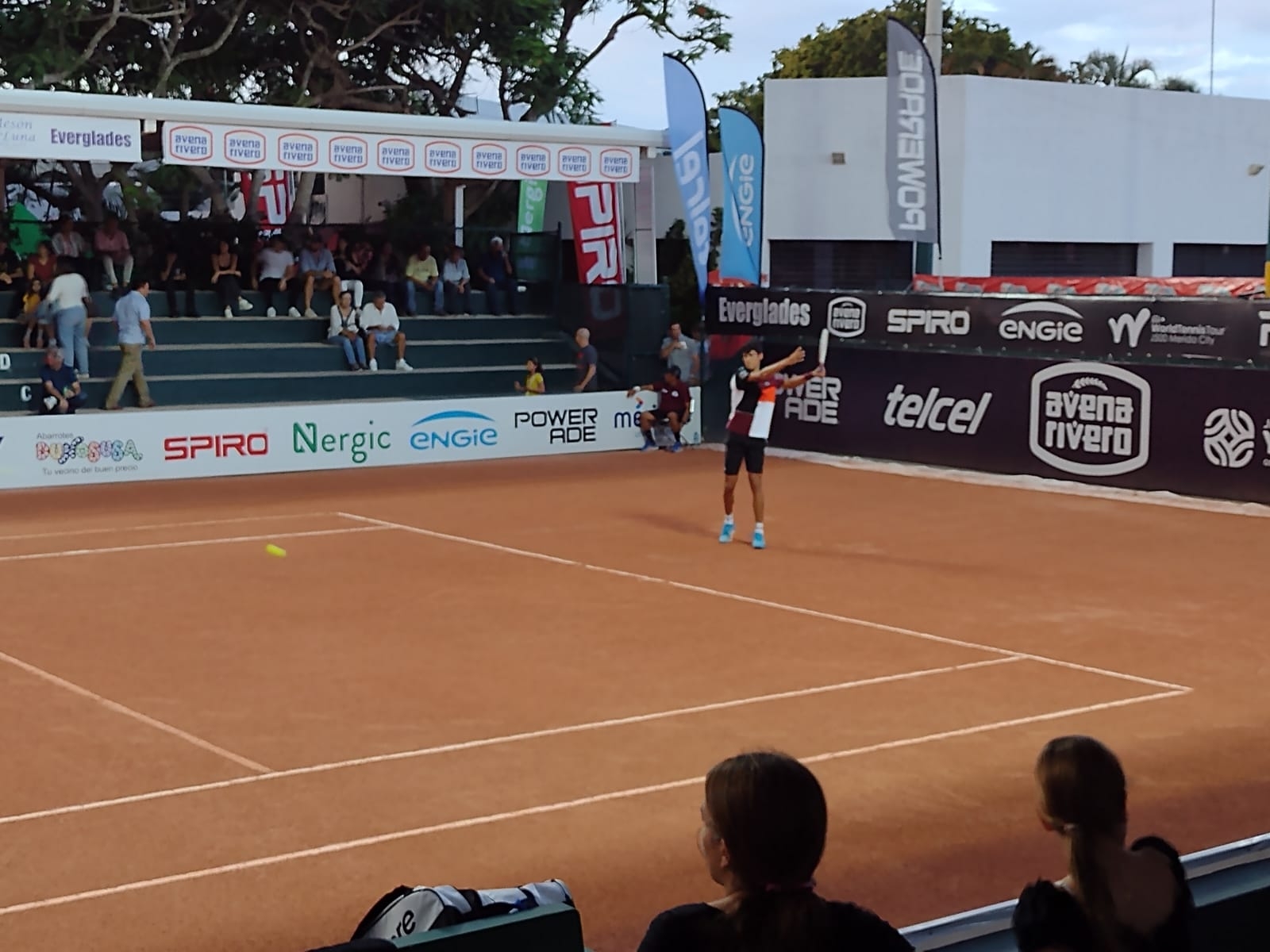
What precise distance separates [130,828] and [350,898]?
5.07ft

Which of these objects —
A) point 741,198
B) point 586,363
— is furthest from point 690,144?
point 586,363

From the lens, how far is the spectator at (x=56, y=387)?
76.7 feet

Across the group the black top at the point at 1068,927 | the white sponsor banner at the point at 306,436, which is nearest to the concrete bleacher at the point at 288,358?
the white sponsor banner at the point at 306,436

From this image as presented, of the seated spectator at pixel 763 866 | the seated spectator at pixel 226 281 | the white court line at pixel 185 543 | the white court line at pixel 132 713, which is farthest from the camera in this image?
the seated spectator at pixel 226 281

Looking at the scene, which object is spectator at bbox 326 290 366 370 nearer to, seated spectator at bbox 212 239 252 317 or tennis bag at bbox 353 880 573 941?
seated spectator at bbox 212 239 252 317

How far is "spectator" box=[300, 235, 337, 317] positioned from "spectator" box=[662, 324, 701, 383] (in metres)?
5.58

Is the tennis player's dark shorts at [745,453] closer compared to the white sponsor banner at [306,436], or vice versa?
the tennis player's dark shorts at [745,453]

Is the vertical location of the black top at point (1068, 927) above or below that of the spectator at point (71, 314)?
below

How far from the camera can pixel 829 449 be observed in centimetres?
2592

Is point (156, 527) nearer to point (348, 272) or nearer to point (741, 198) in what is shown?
point (348, 272)

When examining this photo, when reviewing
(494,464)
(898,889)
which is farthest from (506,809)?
(494,464)

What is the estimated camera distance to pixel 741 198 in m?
28.7

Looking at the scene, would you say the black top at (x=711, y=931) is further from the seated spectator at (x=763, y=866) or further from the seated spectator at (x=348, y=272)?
the seated spectator at (x=348, y=272)

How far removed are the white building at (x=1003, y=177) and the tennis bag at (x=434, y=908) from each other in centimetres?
2928
